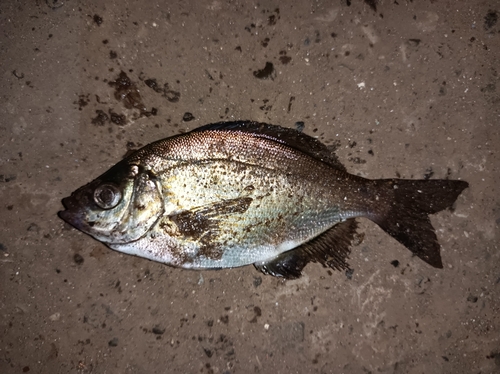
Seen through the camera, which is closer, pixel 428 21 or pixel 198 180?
pixel 198 180

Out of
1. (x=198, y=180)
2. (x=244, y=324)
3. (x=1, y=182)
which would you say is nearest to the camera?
(x=198, y=180)

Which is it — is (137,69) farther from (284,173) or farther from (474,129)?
(474,129)

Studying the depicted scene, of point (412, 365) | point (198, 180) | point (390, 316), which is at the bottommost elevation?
point (412, 365)

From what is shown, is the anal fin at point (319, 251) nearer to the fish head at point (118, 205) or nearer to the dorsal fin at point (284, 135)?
the dorsal fin at point (284, 135)

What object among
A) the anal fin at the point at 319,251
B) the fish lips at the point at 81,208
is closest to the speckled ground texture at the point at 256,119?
the anal fin at the point at 319,251

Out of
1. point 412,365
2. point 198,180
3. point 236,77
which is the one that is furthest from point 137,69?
point 412,365

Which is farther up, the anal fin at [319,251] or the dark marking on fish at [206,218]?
the dark marking on fish at [206,218]

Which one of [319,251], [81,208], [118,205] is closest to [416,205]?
[319,251]

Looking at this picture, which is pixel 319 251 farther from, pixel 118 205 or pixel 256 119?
pixel 118 205
